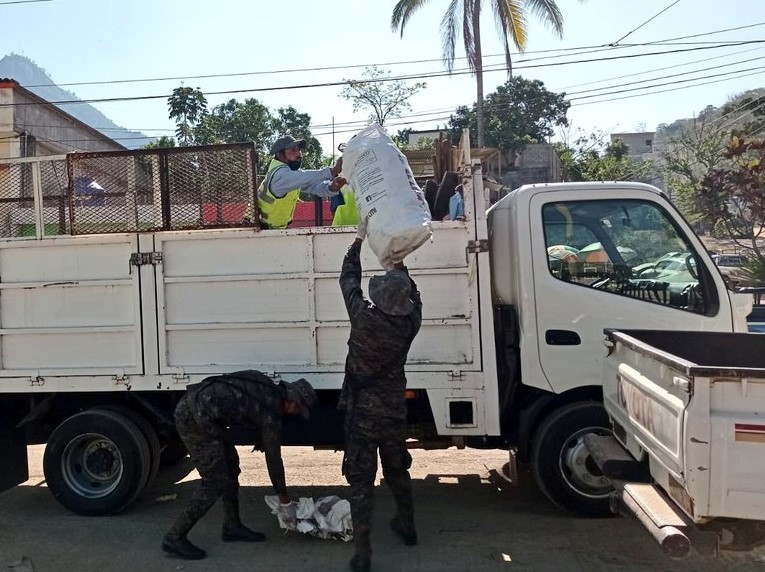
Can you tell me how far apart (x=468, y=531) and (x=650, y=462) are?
4.90ft

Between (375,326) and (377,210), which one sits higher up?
(377,210)

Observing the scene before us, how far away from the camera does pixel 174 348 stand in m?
4.57

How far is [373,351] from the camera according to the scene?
12.5ft

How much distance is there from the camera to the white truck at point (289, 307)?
14.3 feet

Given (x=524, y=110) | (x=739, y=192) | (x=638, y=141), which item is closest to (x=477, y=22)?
(x=739, y=192)

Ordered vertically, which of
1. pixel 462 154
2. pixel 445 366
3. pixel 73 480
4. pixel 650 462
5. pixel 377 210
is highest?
pixel 462 154

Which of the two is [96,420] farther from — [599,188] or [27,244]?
[599,188]

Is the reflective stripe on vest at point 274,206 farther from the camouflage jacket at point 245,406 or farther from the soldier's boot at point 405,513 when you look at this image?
the soldier's boot at point 405,513

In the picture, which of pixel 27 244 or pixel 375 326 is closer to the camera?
pixel 375 326

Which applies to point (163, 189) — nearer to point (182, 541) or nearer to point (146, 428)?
point (146, 428)

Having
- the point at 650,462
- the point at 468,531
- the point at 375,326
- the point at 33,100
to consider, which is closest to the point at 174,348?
the point at 375,326

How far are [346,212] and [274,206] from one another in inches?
20.0

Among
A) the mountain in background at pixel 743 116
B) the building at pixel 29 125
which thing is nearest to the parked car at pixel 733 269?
the mountain in background at pixel 743 116

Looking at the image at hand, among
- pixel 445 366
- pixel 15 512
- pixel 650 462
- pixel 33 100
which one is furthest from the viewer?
pixel 33 100
